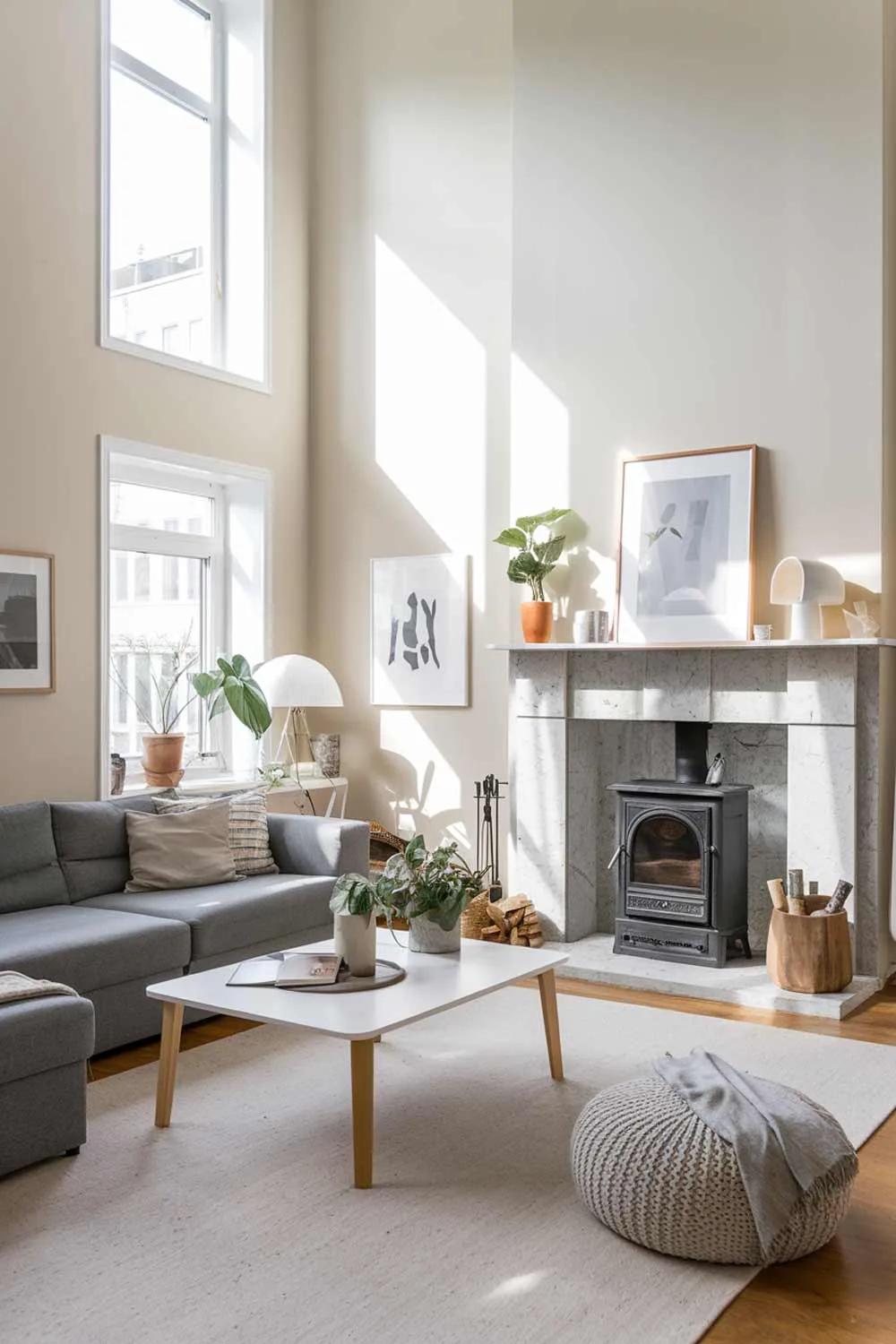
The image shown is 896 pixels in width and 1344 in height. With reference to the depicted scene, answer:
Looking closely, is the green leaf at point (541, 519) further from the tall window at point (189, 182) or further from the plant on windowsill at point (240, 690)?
the tall window at point (189, 182)

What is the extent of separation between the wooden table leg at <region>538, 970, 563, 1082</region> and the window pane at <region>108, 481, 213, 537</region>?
3216 millimetres

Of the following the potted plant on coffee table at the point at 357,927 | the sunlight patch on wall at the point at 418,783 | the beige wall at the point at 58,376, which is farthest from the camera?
the sunlight patch on wall at the point at 418,783

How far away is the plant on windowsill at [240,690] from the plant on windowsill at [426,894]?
2.44 m

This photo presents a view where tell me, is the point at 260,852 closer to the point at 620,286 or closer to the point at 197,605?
the point at 197,605

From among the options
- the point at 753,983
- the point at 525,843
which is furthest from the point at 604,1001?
the point at 525,843

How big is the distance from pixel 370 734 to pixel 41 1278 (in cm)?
418

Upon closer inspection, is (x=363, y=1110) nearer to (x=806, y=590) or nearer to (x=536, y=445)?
(x=806, y=590)

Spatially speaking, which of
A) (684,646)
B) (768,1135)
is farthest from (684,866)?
(768,1135)

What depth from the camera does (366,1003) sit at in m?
3.17

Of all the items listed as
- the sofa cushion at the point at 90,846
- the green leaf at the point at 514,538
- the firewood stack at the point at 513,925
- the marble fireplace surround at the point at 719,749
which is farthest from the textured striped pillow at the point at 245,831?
the green leaf at the point at 514,538

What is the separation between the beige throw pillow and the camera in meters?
Answer: 4.80

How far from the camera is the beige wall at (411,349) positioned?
618cm

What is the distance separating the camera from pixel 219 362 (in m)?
6.52

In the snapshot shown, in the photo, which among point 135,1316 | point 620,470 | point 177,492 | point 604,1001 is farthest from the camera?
point 177,492
